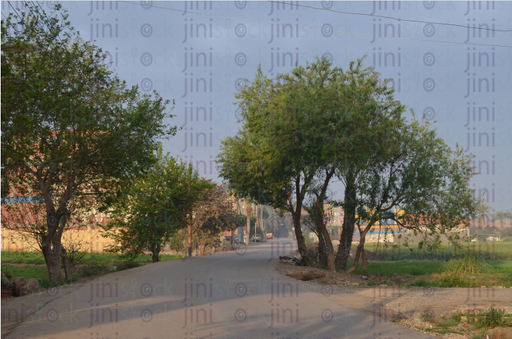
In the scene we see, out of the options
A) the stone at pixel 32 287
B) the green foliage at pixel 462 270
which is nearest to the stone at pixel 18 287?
the stone at pixel 32 287

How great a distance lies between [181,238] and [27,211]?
79.7 feet

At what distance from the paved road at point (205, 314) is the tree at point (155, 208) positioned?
13.2m

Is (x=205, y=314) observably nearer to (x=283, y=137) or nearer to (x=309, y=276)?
(x=309, y=276)

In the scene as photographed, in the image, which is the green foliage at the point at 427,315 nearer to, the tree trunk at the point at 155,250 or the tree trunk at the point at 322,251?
the tree trunk at the point at 322,251

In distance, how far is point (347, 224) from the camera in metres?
25.2

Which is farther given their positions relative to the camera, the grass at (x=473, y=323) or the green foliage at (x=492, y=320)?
the green foliage at (x=492, y=320)

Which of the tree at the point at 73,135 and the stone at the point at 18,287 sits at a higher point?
the tree at the point at 73,135

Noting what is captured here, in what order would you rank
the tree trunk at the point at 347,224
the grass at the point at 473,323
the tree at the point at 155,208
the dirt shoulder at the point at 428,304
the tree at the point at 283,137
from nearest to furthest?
the grass at the point at 473,323 → the dirt shoulder at the point at 428,304 → the tree at the point at 283,137 → the tree trunk at the point at 347,224 → the tree at the point at 155,208

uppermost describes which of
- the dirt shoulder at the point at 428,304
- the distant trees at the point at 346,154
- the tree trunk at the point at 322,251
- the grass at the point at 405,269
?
the distant trees at the point at 346,154

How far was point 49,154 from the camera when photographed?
56.1ft

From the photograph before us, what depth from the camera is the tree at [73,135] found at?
15.0 metres

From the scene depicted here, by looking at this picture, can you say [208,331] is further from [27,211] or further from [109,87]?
[27,211]

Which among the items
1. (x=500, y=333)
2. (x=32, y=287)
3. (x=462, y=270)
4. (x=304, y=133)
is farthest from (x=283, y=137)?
(x=500, y=333)

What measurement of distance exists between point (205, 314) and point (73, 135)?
34.9 feet
